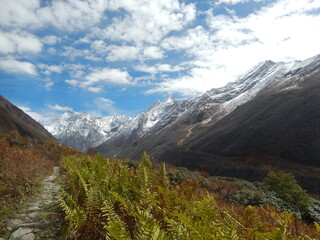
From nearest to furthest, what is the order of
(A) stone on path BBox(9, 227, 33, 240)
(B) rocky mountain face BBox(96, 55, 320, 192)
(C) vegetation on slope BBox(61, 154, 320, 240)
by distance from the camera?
(C) vegetation on slope BBox(61, 154, 320, 240)
(A) stone on path BBox(9, 227, 33, 240)
(B) rocky mountain face BBox(96, 55, 320, 192)

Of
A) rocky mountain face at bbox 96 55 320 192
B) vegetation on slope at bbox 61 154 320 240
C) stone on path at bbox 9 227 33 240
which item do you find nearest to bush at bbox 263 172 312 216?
vegetation on slope at bbox 61 154 320 240

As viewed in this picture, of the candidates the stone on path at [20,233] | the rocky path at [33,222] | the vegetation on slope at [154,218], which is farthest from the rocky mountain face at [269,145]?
the vegetation on slope at [154,218]

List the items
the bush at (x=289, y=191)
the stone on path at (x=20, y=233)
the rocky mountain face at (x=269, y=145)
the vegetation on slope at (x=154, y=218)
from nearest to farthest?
the vegetation on slope at (x=154, y=218)
the stone on path at (x=20, y=233)
the bush at (x=289, y=191)
the rocky mountain face at (x=269, y=145)

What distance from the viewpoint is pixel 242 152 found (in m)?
87.5

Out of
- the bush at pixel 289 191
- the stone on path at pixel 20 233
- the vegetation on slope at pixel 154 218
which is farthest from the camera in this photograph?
the bush at pixel 289 191

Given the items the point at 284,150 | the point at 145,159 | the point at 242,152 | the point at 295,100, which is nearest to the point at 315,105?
the point at 295,100

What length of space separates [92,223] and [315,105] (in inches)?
3897

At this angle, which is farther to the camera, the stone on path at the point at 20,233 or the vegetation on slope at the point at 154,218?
the stone on path at the point at 20,233

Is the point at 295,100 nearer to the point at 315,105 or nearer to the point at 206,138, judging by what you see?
the point at 315,105

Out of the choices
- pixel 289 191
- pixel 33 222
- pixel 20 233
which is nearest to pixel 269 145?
pixel 289 191

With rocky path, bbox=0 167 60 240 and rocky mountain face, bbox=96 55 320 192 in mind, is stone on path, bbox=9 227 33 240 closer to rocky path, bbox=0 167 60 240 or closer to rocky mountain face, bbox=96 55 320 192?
rocky path, bbox=0 167 60 240

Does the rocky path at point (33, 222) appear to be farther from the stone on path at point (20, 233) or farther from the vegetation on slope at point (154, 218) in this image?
the vegetation on slope at point (154, 218)

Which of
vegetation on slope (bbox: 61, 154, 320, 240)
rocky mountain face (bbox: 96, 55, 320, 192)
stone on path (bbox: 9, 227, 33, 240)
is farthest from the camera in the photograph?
rocky mountain face (bbox: 96, 55, 320, 192)

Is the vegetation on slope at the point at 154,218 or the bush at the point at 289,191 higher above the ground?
the vegetation on slope at the point at 154,218
